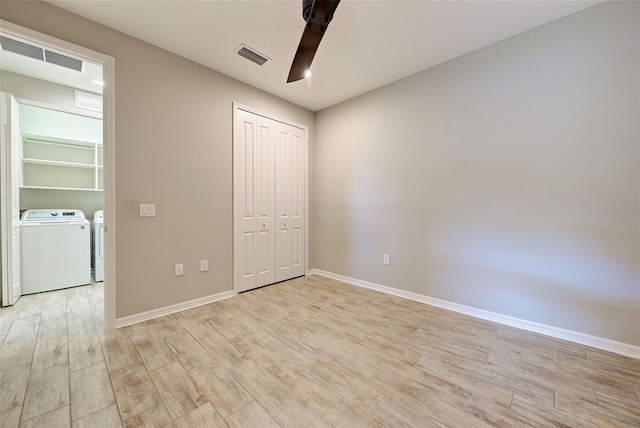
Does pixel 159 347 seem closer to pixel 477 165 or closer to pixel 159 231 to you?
pixel 159 231

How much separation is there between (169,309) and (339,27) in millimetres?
3129

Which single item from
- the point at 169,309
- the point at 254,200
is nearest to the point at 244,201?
the point at 254,200

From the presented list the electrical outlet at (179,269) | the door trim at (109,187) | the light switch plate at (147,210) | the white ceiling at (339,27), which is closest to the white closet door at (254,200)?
the electrical outlet at (179,269)

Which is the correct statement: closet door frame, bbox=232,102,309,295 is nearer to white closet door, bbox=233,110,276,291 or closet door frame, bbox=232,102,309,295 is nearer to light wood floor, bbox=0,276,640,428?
white closet door, bbox=233,110,276,291

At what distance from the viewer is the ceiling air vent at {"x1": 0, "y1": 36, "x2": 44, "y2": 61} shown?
2.15m

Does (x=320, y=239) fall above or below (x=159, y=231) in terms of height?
below

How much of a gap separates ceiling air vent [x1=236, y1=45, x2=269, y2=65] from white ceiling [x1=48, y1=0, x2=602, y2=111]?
0.06 meters

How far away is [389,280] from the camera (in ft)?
10.2

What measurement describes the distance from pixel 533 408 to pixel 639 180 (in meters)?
1.79

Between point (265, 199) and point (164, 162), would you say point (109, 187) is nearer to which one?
point (164, 162)

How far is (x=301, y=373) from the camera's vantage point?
5.23 ft

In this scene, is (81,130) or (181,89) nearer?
(181,89)

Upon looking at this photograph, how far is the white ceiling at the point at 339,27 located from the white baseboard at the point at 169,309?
2.60 meters

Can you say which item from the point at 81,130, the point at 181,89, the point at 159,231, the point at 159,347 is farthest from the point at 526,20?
the point at 81,130
